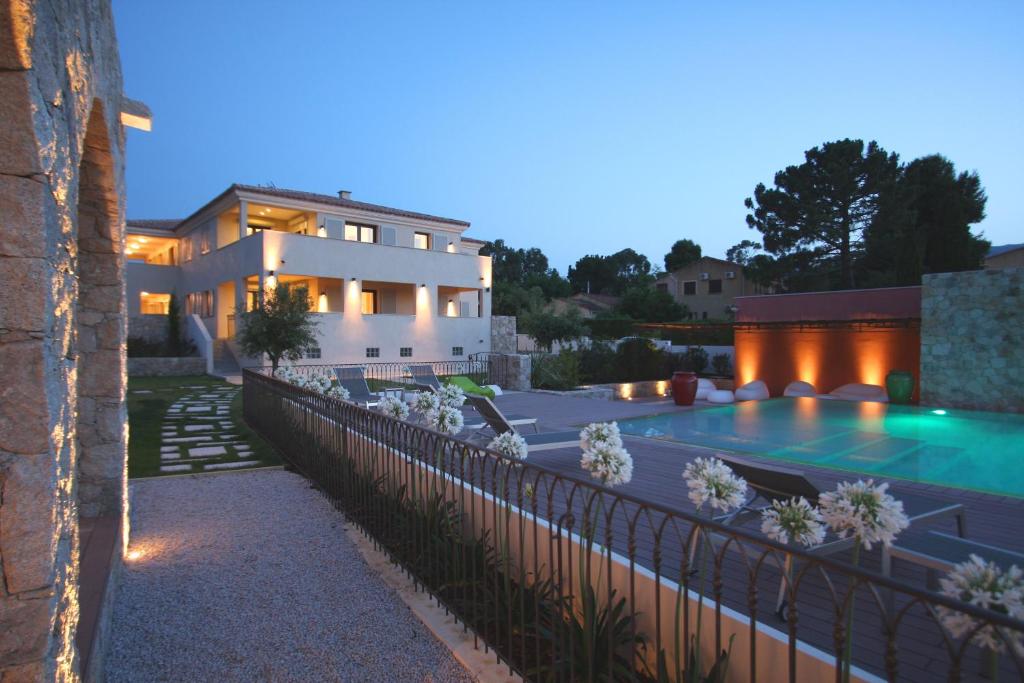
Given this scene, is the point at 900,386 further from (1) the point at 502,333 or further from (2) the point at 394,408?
(1) the point at 502,333

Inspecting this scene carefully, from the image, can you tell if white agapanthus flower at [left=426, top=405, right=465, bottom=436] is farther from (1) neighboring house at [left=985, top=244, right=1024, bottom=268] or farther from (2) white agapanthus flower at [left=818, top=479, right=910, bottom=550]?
(1) neighboring house at [left=985, top=244, right=1024, bottom=268]

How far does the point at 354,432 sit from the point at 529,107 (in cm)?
5242

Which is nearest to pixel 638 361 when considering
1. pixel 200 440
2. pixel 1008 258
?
pixel 200 440

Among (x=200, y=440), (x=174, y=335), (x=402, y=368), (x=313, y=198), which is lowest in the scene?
(x=200, y=440)

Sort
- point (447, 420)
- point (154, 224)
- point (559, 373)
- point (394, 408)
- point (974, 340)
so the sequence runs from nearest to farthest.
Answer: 1. point (447, 420)
2. point (394, 408)
3. point (974, 340)
4. point (559, 373)
5. point (154, 224)

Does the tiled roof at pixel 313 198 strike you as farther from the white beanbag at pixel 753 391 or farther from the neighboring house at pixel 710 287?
the neighboring house at pixel 710 287

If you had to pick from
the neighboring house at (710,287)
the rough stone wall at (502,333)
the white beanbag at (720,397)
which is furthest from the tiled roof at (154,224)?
the neighboring house at (710,287)

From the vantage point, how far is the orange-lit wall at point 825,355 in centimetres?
1358

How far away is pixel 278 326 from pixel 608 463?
13517mm

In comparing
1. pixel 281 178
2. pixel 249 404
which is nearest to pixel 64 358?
pixel 249 404

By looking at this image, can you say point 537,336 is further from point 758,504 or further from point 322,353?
point 758,504

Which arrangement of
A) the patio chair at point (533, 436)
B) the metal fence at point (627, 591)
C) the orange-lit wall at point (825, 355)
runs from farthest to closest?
the orange-lit wall at point (825, 355), the patio chair at point (533, 436), the metal fence at point (627, 591)

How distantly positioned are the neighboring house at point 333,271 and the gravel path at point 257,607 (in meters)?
13.8

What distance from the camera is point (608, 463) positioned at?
3525 millimetres
